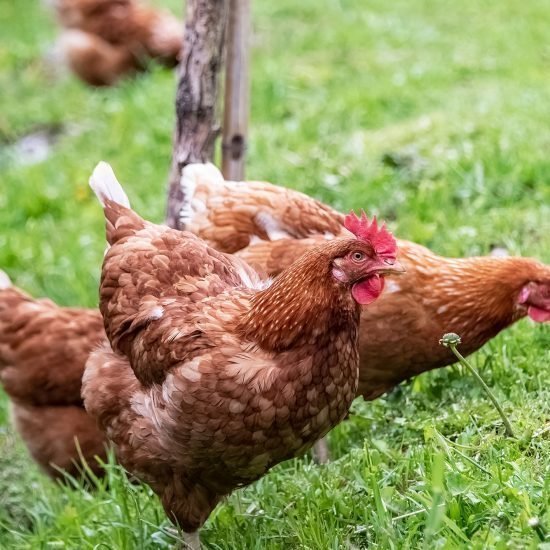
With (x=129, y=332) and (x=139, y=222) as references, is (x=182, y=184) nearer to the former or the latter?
(x=139, y=222)

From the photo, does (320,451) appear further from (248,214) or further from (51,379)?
(51,379)

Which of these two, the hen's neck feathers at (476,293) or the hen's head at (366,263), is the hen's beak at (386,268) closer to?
the hen's head at (366,263)

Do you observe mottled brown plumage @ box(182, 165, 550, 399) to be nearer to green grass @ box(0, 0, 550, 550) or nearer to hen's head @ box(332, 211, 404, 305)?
green grass @ box(0, 0, 550, 550)

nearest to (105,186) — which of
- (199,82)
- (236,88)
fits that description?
(199,82)

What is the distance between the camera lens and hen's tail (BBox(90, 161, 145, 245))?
420 centimetres

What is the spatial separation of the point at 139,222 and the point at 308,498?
1.37m

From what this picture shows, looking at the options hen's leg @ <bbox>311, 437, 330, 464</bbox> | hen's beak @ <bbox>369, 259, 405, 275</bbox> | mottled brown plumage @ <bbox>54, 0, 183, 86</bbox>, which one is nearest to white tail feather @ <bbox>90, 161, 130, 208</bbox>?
hen's leg @ <bbox>311, 437, 330, 464</bbox>

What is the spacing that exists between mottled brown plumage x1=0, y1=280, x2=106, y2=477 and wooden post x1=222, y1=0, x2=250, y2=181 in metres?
1.17

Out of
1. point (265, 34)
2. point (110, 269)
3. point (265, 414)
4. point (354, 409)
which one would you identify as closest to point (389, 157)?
point (354, 409)

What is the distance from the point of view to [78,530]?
167 inches

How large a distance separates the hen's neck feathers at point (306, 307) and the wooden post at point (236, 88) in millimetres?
2200

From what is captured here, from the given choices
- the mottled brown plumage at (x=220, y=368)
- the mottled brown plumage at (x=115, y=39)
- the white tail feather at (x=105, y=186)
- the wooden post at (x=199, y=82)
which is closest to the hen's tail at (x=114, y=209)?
the white tail feather at (x=105, y=186)

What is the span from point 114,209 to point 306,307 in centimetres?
135

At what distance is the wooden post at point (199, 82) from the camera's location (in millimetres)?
5098
